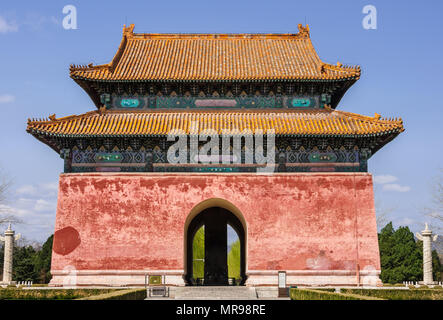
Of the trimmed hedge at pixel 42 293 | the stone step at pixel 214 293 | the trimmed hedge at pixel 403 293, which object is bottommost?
the stone step at pixel 214 293

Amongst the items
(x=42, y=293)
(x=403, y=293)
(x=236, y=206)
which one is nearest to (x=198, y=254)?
(x=236, y=206)

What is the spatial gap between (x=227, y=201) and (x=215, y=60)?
23.9 ft

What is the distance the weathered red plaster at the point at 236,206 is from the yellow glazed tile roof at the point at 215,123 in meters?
1.78

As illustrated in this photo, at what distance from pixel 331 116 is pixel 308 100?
133cm

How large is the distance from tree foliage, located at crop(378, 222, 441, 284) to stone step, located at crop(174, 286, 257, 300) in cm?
1917

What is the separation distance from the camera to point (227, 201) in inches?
801

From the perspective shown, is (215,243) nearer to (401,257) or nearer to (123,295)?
(123,295)

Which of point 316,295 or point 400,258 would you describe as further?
point 400,258

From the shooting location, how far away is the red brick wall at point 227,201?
19781mm

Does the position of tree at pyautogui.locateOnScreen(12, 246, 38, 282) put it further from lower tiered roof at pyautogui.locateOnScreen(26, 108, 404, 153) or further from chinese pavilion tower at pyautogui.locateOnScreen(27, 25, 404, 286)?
lower tiered roof at pyautogui.locateOnScreen(26, 108, 404, 153)

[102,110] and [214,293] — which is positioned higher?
[102,110]

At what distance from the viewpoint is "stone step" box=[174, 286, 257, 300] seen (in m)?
17.6

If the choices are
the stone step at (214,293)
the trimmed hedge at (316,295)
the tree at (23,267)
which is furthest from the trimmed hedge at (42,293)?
the tree at (23,267)

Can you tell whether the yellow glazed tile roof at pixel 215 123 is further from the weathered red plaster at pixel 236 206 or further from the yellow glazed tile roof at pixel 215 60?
Result: the weathered red plaster at pixel 236 206
